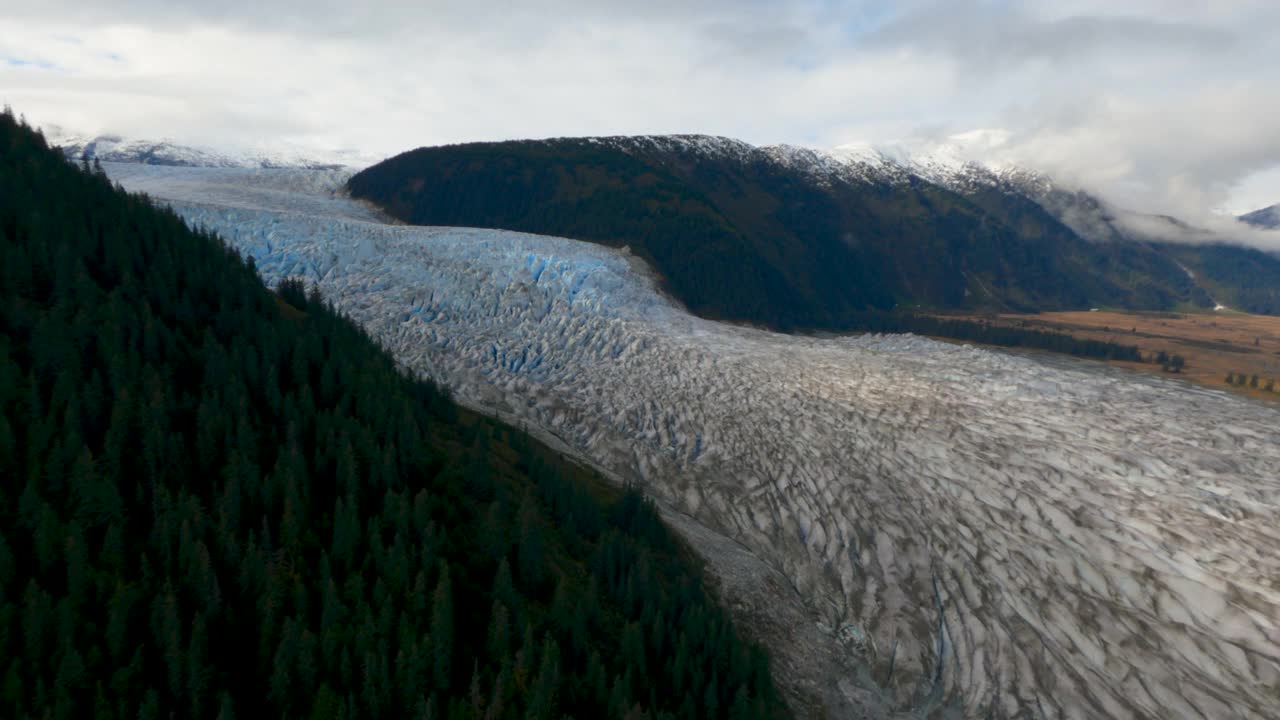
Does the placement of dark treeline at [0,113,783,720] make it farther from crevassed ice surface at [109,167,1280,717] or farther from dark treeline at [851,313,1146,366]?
dark treeline at [851,313,1146,366]

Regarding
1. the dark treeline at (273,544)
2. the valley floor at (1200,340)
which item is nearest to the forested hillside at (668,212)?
the valley floor at (1200,340)

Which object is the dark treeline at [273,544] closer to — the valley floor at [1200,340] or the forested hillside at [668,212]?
the forested hillside at [668,212]

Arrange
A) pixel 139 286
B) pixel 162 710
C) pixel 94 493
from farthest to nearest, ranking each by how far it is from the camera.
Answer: pixel 139 286 → pixel 94 493 → pixel 162 710

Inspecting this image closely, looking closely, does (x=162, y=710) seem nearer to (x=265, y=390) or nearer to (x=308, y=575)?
(x=308, y=575)

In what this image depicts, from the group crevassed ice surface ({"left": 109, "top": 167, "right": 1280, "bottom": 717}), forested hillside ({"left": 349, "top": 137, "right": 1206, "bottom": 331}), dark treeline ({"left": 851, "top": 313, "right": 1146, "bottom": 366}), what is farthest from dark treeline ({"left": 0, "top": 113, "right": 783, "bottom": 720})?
dark treeline ({"left": 851, "top": 313, "right": 1146, "bottom": 366})

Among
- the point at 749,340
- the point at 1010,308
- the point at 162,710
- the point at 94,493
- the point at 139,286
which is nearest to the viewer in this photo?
the point at 162,710

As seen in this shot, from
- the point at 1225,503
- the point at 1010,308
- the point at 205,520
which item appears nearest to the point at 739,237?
the point at 1225,503
